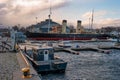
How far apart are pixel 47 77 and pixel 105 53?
35756 millimetres

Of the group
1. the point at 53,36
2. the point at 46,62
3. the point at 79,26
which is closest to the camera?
the point at 46,62

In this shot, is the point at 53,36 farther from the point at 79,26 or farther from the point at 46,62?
the point at 46,62

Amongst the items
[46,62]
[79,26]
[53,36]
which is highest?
[79,26]

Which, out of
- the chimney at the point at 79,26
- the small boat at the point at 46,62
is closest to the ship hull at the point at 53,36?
the chimney at the point at 79,26

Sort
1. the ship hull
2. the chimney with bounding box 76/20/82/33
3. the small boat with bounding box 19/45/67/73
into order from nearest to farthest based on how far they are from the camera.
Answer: the small boat with bounding box 19/45/67/73 < the ship hull < the chimney with bounding box 76/20/82/33

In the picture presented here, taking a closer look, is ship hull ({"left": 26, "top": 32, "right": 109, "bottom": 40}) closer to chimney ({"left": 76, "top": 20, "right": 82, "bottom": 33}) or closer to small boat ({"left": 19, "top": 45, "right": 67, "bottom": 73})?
chimney ({"left": 76, "top": 20, "right": 82, "bottom": 33})

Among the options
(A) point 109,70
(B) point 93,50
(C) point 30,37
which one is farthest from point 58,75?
(C) point 30,37

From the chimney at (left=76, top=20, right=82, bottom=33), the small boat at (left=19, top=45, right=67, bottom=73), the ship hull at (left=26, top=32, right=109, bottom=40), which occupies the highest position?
the chimney at (left=76, top=20, right=82, bottom=33)

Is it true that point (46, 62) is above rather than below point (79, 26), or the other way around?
below

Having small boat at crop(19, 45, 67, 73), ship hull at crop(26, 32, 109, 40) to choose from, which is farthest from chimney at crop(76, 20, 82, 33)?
→ small boat at crop(19, 45, 67, 73)

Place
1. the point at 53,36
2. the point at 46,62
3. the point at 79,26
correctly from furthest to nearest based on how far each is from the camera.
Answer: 1. the point at 79,26
2. the point at 53,36
3. the point at 46,62

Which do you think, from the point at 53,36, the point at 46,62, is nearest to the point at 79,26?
the point at 53,36

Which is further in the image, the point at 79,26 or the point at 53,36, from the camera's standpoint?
the point at 79,26

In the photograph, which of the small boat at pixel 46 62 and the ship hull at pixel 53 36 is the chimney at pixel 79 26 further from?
the small boat at pixel 46 62
